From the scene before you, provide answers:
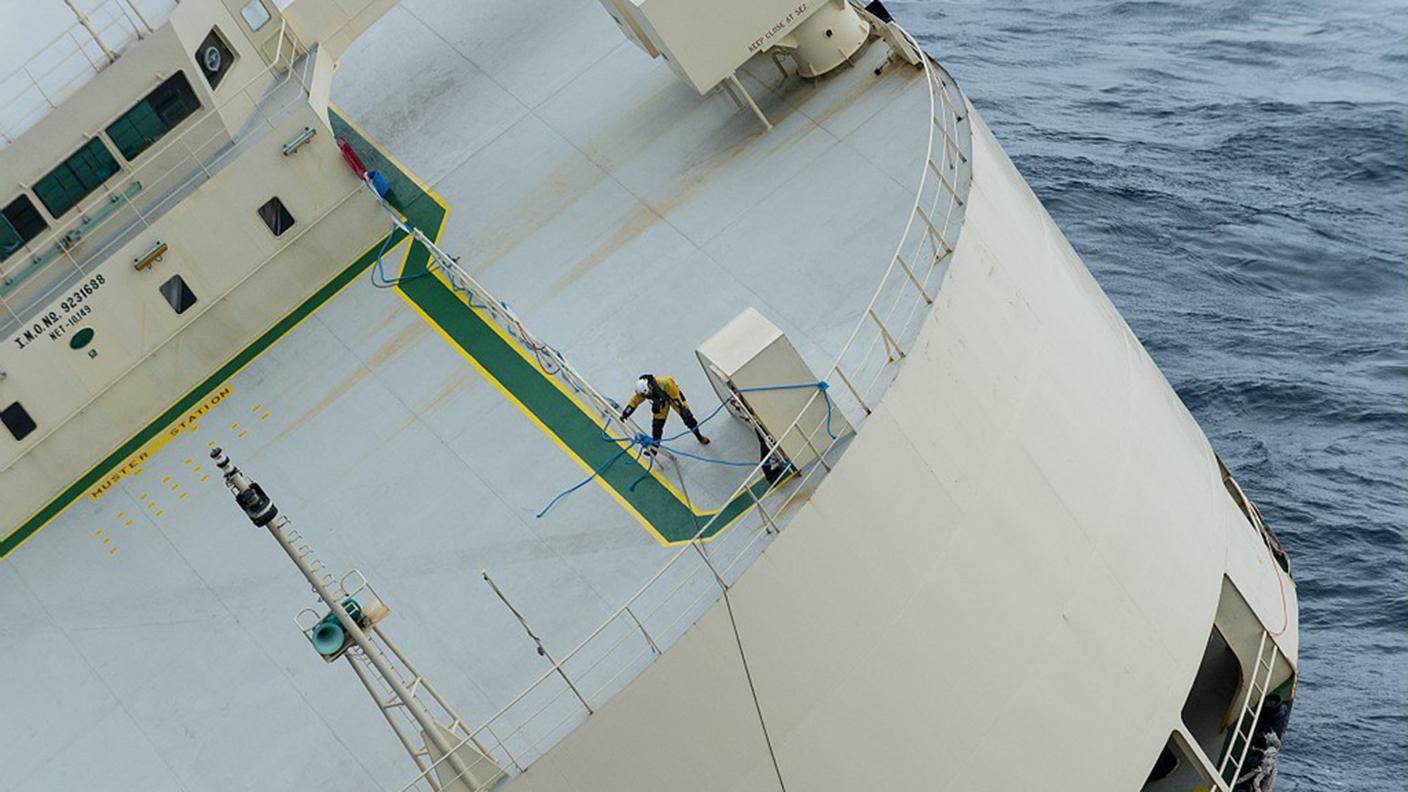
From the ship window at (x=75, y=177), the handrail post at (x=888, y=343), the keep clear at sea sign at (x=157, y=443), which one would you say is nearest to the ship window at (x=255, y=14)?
the ship window at (x=75, y=177)

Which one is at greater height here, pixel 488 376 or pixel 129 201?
pixel 129 201

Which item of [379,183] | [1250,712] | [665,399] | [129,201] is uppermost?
[129,201]

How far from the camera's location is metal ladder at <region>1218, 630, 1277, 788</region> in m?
20.4

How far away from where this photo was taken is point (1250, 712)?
20.7 m

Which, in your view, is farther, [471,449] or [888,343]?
[471,449]

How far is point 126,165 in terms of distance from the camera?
20312mm

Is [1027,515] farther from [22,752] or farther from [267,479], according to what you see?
[22,752]

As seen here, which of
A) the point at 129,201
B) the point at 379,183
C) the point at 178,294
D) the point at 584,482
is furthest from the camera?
the point at 379,183

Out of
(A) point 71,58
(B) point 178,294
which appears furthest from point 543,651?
(A) point 71,58

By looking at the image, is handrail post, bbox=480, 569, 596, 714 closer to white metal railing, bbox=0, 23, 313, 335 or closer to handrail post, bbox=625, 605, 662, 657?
handrail post, bbox=625, 605, 662, 657

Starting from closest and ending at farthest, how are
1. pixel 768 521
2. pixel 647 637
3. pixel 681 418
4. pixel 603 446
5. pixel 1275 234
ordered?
pixel 647 637 → pixel 768 521 → pixel 681 418 → pixel 603 446 → pixel 1275 234

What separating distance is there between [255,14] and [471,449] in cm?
674

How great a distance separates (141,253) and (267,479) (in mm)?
3215

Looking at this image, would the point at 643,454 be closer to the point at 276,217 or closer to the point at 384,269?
the point at 384,269
